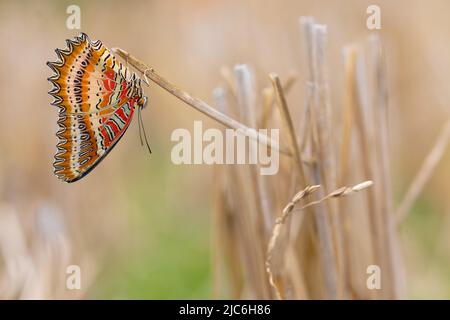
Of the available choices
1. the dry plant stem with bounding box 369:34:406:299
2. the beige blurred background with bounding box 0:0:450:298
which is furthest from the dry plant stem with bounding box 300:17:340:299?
the beige blurred background with bounding box 0:0:450:298

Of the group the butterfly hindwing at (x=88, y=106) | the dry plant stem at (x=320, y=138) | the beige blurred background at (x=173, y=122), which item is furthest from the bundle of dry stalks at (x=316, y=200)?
the beige blurred background at (x=173, y=122)

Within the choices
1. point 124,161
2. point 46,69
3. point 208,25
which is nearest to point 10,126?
point 46,69

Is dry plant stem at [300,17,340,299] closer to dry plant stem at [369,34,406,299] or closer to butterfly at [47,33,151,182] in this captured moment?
dry plant stem at [369,34,406,299]

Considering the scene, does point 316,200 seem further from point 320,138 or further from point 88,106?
point 88,106

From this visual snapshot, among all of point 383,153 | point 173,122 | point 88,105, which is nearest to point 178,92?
point 88,105

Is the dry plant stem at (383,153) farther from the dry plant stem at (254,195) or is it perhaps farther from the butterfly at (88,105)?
the butterfly at (88,105)
